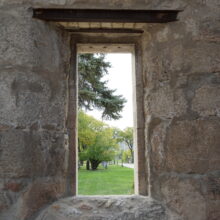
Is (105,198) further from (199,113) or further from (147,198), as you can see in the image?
(199,113)

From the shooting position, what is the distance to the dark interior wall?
1.33m

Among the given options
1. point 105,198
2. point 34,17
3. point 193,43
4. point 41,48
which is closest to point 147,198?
point 105,198

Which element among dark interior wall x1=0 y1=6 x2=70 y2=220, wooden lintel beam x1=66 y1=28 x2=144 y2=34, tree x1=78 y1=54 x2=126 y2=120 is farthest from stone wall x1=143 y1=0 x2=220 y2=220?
tree x1=78 y1=54 x2=126 y2=120

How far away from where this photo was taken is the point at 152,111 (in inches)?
60.7

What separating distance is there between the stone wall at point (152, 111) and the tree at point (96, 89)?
430 centimetres

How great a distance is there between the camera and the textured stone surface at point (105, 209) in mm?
1371

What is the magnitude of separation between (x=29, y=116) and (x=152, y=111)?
→ 79 centimetres

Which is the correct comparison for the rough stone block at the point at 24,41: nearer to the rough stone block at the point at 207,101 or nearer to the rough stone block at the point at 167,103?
the rough stone block at the point at 167,103

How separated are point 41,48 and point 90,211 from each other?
1082mm

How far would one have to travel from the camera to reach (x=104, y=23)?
5.26 ft

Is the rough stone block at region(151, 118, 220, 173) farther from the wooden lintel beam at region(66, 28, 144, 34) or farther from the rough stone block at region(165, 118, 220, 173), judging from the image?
the wooden lintel beam at region(66, 28, 144, 34)

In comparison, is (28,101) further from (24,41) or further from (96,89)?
(96,89)

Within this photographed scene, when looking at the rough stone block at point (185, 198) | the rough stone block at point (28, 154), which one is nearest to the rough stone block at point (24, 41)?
the rough stone block at point (28, 154)

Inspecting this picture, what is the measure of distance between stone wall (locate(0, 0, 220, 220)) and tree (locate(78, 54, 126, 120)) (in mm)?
4297
